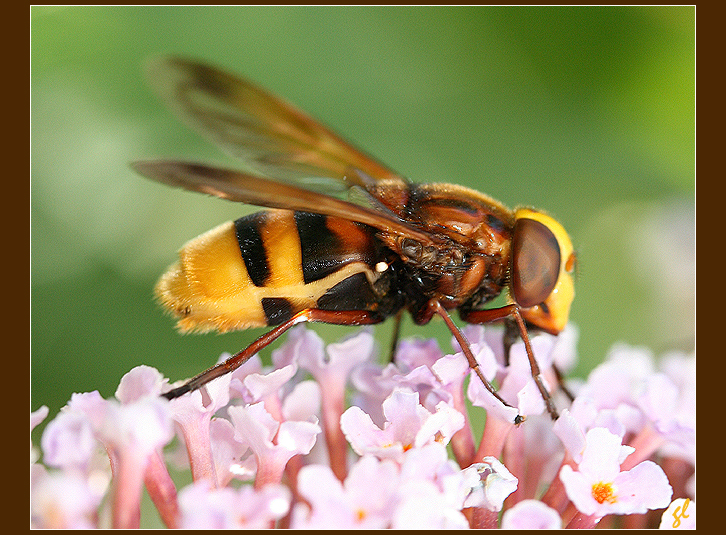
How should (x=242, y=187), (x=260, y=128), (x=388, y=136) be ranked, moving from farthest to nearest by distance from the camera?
(x=388, y=136) → (x=260, y=128) → (x=242, y=187)

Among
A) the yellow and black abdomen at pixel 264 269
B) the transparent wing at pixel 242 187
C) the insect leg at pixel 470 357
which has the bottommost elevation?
the insect leg at pixel 470 357

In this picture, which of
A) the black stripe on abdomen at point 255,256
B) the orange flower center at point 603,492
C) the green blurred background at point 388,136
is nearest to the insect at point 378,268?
the black stripe on abdomen at point 255,256

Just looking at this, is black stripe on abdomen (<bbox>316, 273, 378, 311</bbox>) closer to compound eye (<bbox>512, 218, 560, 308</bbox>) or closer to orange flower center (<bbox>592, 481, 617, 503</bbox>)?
compound eye (<bbox>512, 218, 560, 308</bbox>)

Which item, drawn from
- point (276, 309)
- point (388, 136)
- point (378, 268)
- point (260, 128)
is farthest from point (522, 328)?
point (388, 136)

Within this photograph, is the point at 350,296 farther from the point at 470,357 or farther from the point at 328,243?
the point at 470,357

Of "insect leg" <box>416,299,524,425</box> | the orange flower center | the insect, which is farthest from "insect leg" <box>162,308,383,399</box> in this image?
the orange flower center

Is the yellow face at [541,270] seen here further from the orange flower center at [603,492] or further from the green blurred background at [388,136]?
the green blurred background at [388,136]
